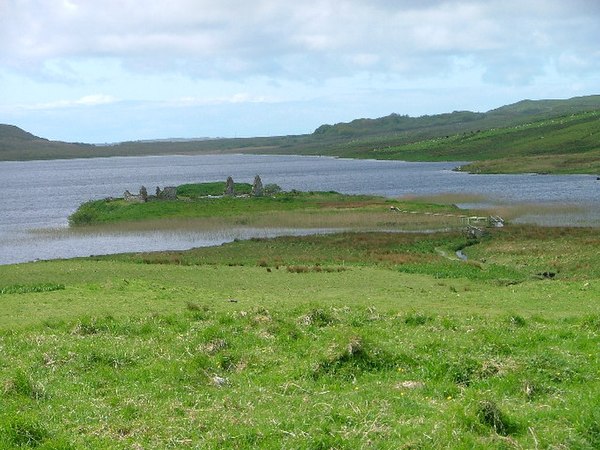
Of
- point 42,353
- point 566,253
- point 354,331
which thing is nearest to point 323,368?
point 354,331

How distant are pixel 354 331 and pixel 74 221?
76.2 metres

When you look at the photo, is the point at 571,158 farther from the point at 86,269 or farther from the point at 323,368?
the point at 323,368

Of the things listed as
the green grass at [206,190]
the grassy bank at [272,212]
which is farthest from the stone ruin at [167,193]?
the green grass at [206,190]

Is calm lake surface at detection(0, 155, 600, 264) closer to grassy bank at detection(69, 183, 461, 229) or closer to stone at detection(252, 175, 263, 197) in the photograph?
grassy bank at detection(69, 183, 461, 229)

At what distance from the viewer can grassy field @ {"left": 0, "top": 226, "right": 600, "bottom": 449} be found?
11.6m

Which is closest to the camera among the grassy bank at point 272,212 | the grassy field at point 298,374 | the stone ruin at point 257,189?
the grassy field at point 298,374

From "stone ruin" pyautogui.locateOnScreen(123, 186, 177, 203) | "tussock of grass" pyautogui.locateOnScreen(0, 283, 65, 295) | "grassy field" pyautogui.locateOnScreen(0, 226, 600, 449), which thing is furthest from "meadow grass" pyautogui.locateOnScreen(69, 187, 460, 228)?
"grassy field" pyautogui.locateOnScreen(0, 226, 600, 449)

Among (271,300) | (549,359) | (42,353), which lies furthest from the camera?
(271,300)

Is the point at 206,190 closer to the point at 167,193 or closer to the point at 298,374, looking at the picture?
the point at 167,193

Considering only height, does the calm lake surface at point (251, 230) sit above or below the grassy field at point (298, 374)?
below

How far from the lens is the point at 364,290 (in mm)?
33500

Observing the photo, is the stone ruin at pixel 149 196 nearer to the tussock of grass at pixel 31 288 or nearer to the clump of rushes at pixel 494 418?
the tussock of grass at pixel 31 288

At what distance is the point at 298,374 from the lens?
1484cm

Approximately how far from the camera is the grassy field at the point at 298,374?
11.6 m
